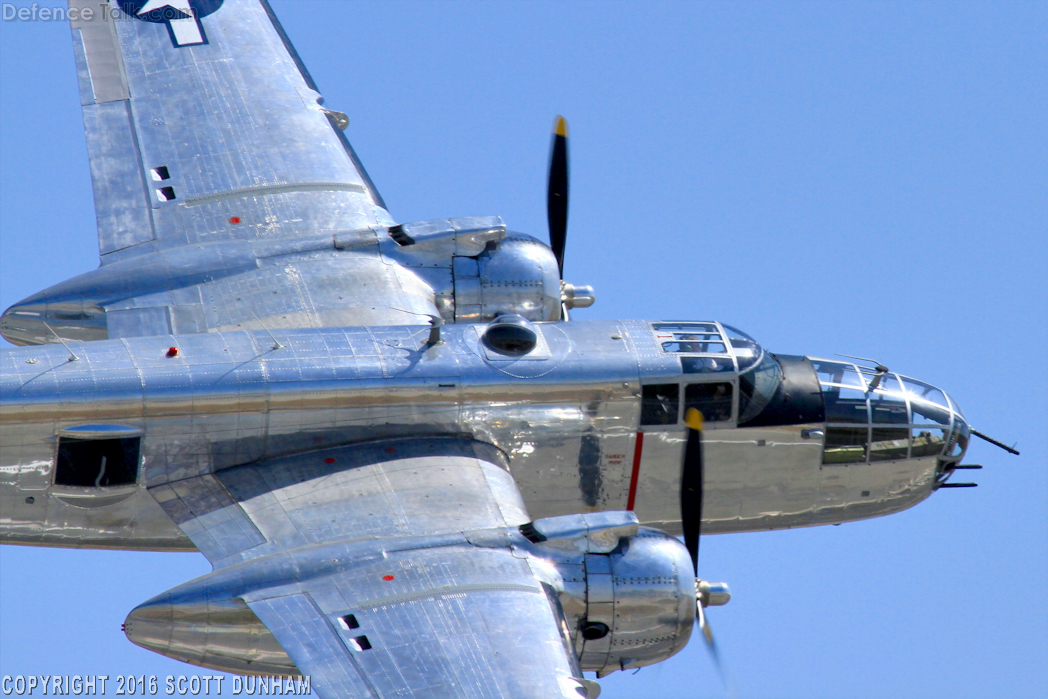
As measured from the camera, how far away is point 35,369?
70.1 feet

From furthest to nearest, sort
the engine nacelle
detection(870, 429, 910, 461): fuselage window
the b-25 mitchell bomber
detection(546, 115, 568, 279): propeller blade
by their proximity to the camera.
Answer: detection(546, 115, 568, 279): propeller blade < detection(870, 429, 910, 461): fuselage window < the engine nacelle < the b-25 mitchell bomber

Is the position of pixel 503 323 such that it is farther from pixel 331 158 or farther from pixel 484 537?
pixel 331 158

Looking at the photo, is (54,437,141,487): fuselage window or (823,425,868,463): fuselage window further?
(823,425,868,463): fuselage window

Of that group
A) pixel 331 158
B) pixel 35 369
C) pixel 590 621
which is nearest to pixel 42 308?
pixel 35 369

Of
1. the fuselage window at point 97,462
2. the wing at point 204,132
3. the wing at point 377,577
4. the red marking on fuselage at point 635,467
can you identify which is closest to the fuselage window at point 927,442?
the red marking on fuselage at point 635,467

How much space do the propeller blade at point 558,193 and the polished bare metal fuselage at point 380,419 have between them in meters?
4.63

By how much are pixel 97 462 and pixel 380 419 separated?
419 centimetres

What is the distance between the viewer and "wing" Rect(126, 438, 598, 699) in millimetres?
18734

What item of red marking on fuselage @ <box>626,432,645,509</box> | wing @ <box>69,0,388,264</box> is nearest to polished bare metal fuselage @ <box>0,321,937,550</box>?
red marking on fuselage @ <box>626,432,645,509</box>

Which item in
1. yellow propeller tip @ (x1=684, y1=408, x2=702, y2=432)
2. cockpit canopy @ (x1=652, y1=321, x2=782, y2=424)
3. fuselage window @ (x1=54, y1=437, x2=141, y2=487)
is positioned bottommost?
fuselage window @ (x1=54, y1=437, x2=141, y2=487)

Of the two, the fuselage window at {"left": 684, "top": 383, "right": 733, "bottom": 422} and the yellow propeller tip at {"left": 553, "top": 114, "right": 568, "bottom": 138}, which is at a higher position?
A: the yellow propeller tip at {"left": 553, "top": 114, "right": 568, "bottom": 138}

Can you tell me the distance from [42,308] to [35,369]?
3.51 metres

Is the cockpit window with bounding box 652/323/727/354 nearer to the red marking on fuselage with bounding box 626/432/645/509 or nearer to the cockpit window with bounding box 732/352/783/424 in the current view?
the cockpit window with bounding box 732/352/783/424

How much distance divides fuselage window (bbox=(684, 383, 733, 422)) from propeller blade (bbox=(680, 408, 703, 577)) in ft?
1.36
